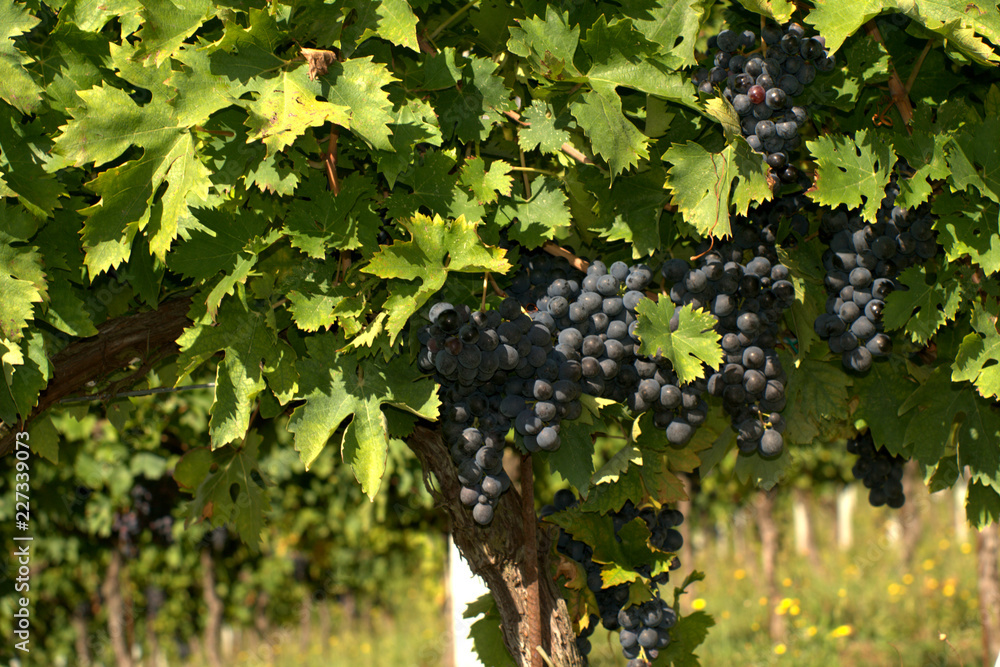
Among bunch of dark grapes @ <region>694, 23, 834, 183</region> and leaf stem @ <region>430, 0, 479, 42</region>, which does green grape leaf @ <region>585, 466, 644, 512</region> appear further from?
leaf stem @ <region>430, 0, 479, 42</region>

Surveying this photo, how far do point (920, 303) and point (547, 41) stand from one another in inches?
43.0

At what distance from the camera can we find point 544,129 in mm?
2023

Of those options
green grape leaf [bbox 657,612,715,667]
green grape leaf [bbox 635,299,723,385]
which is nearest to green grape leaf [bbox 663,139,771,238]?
green grape leaf [bbox 635,299,723,385]

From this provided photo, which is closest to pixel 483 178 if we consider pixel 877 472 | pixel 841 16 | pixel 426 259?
pixel 426 259

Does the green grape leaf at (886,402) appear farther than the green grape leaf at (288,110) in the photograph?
Yes

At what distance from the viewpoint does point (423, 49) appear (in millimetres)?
2074

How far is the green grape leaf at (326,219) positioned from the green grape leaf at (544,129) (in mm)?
398

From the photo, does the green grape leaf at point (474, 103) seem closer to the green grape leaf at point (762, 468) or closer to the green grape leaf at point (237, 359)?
the green grape leaf at point (237, 359)

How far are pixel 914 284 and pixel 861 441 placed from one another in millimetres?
892

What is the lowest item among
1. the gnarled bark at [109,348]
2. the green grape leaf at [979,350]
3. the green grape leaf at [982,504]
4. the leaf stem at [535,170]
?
the green grape leaf at [982,504]

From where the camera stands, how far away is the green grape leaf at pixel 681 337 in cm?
192

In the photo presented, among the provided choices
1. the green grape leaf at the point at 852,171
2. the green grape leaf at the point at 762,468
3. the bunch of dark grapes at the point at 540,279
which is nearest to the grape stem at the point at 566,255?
the bunch of dark grapes at the point at 540,279

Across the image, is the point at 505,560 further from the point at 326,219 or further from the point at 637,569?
the point at 326,219

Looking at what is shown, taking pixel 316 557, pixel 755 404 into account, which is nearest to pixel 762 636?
pixel 316 557
